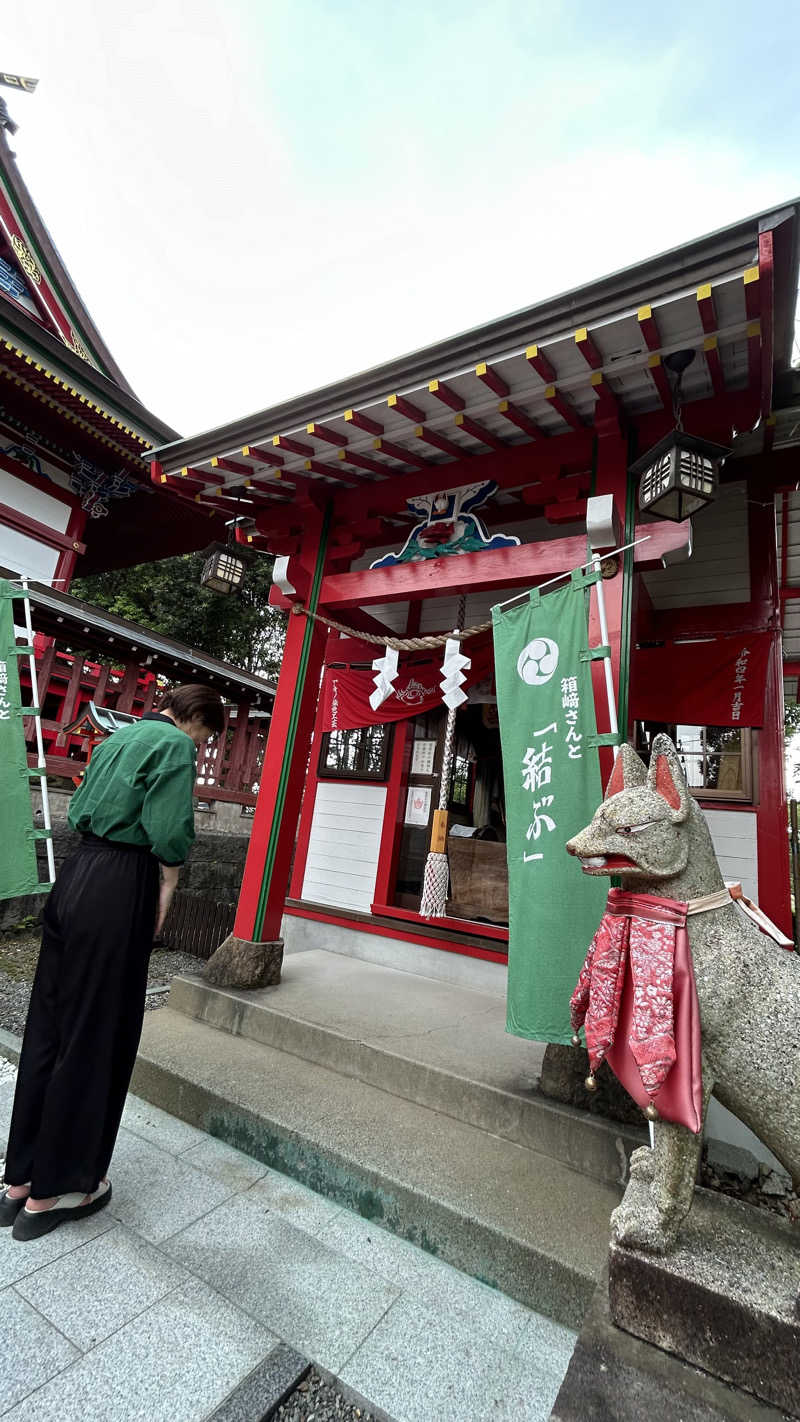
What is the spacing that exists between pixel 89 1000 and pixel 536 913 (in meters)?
2.16

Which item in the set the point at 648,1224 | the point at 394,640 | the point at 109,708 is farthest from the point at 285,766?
the point at 109,708

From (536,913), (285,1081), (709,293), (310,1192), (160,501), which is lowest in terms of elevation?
(310,1192)

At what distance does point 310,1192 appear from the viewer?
3008 mm

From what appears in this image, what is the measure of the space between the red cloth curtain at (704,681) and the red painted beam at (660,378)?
2.11 m

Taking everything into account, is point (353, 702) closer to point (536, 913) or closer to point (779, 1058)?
point (536, 913)

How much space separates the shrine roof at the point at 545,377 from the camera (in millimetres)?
3098

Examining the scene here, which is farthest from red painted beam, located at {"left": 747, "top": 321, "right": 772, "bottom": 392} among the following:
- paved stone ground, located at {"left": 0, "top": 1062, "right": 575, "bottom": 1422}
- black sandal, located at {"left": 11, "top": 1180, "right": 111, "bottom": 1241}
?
black sandal, located at {"left": 11, "top": 1180, "right": 111, "bottom": 1241}

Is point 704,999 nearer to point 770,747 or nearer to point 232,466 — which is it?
point 770,747

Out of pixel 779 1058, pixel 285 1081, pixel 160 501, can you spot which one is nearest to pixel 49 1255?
pixel 285 1081

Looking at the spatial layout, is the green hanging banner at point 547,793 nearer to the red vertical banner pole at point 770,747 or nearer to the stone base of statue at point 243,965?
the stone base of statue at point 243,965

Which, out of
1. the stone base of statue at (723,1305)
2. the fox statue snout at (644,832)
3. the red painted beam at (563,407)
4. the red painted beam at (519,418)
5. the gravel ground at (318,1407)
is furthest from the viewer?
the red painted beam at (519,418)

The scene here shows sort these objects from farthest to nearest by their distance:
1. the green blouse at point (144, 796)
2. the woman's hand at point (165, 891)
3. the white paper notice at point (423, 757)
Result: the white paper notice at point (423, 757)
the woman's hand at point (165, 891)
the green blouse at point (144, 796)

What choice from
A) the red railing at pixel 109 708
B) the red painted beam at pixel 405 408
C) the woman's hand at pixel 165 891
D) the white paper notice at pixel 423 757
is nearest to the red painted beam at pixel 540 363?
the red painted beam at pixel 405 408

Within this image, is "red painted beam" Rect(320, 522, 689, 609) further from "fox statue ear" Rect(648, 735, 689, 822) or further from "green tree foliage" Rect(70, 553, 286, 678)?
"green tree foliage" Rect(70, 553, 286, 678)
